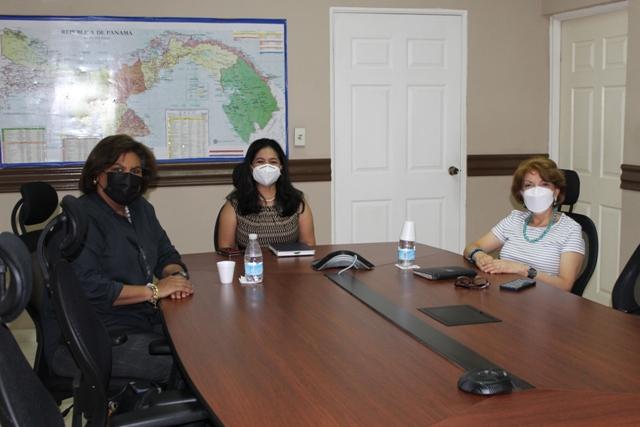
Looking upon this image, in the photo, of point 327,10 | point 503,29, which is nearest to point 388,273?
point 327,10

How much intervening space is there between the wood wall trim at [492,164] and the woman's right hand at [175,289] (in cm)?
322

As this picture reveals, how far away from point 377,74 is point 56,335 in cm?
329

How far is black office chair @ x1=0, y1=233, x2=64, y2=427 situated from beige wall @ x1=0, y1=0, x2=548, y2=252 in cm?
370

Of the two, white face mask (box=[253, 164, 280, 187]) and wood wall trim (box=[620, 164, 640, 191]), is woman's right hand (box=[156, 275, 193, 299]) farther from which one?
wood wall trim (box=[620, 164, 640, 191])

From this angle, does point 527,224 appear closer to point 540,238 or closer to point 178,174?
point 540,238

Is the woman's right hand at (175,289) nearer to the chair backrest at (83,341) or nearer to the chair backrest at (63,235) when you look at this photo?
the chair backrest at (83,341)

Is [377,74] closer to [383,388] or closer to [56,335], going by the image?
[56,335]

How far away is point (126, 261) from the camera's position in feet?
9.53

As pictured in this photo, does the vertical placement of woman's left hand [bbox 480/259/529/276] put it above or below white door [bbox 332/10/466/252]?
below

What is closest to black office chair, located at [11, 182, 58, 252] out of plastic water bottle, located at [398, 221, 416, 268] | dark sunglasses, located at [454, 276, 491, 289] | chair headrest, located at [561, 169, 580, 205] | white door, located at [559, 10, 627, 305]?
plastic water bottle, located at [398, 221, 416, 268]

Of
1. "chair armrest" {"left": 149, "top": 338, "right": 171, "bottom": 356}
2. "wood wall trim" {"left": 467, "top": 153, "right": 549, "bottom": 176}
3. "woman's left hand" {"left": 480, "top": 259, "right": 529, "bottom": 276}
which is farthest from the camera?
"wood wall trim" {"left": 467, "top": 153, "right": 549, "bottom": 176}

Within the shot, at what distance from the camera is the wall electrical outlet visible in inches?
204

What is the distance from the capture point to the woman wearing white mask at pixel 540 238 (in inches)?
122

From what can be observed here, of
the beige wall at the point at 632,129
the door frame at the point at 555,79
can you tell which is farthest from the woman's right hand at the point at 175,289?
the door frame at the point at 555,79
